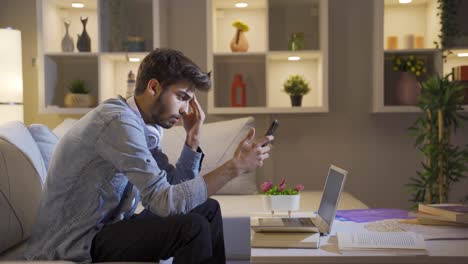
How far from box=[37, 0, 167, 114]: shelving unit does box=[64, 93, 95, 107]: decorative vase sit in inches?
1.8

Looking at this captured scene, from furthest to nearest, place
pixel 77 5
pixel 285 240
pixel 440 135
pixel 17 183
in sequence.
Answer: pixel 77 5, pixel 440 135, pixel 17 183, pixel 285 240

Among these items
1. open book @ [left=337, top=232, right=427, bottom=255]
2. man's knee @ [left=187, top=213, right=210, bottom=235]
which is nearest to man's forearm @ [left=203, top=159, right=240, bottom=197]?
man's knee @ [left=187, top=213, right=210, bottom=235]

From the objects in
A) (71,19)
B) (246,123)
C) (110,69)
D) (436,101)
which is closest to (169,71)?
(246,123)

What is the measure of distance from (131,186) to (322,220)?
26.2 inches

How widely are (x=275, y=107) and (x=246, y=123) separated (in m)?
0.33

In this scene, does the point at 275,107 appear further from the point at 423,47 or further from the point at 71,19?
the point at 71,19

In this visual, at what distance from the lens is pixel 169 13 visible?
413 centimetres

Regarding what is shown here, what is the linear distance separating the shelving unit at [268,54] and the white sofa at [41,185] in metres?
0.36

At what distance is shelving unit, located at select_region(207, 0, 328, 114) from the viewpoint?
3.83 meters

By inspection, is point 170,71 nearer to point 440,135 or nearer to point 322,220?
point 322,220

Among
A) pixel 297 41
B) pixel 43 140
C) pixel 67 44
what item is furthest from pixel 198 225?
pixel 67 44

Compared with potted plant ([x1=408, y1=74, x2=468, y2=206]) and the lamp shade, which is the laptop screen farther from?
the lamp shade

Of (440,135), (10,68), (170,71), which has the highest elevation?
(10,68)

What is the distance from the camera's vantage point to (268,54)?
3.85 meters
